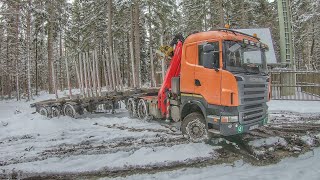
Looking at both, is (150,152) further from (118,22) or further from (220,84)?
(118,22)

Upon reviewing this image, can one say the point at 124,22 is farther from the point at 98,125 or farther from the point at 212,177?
the point at 212,177

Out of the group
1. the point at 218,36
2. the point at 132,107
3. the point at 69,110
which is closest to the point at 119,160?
the point at 218,36

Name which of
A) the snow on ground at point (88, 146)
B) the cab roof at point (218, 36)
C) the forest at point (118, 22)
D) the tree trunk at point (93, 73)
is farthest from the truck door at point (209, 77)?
the forest at point (118, 22)

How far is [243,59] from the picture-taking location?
789cm

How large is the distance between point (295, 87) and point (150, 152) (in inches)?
500

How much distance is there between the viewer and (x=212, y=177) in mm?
5844

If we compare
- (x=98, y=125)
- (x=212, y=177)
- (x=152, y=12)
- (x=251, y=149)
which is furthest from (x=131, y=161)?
(x=152, y=12)

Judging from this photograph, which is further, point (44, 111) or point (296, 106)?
point (44, 111)

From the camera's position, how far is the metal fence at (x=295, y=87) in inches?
658

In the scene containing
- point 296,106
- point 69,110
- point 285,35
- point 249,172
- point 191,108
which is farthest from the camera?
point 285,35

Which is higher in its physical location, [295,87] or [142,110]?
[295,87]

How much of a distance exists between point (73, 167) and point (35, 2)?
2982 centimetres

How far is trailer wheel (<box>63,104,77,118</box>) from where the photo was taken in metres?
14.6

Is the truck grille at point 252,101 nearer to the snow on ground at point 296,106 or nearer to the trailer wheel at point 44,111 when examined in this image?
the snow on ground at point 296,106
